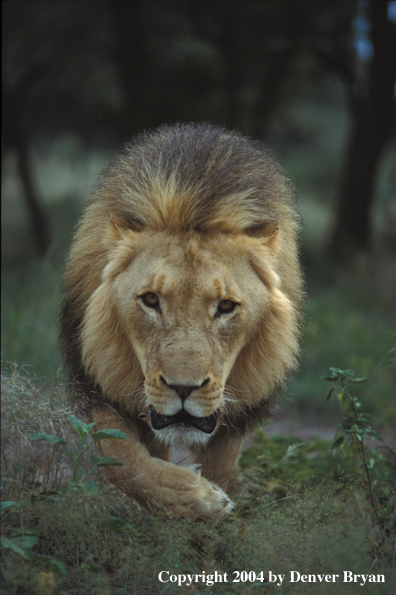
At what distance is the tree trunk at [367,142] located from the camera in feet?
40.6

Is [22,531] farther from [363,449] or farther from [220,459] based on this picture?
[363,449]

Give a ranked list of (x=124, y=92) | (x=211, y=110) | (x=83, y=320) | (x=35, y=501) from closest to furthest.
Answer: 1. (x=35, y=501)
2. (x=83, y=320)
3. (x=124, y=92)
4. (x=211, y=110)

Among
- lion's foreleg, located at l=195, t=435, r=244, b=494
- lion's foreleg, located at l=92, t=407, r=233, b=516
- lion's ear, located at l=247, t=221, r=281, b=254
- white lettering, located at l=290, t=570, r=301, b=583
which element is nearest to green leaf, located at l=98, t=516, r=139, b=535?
lion's foreleg, located at l=92, t=407, r=233, b=516

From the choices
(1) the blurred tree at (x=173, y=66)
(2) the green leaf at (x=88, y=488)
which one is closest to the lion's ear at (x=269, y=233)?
(2) the green leaf at (x=88, y=488)

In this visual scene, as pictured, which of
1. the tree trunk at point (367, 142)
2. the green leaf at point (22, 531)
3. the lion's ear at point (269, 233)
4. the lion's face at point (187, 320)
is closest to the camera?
the green leaf at point (22, 531)

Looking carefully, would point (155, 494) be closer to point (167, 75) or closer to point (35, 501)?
point (35, 501)

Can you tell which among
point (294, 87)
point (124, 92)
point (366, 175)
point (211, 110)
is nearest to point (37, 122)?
point (124, 92)

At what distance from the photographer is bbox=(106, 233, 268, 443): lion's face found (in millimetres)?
2750

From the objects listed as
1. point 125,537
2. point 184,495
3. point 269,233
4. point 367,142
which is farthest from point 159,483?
point 367,142

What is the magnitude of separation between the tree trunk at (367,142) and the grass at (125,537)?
11265 mm

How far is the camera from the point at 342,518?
2984mm

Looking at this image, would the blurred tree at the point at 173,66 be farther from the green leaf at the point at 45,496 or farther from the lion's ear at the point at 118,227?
the green leaf at the point at 45,496

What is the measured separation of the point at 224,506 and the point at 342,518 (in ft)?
1.86

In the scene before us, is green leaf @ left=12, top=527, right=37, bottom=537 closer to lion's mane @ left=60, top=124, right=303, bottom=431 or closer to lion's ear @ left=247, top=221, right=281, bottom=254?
lion's mane @ left=60, top=124, right=303, bottom=431
